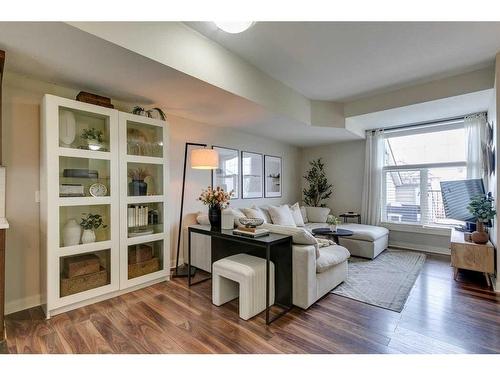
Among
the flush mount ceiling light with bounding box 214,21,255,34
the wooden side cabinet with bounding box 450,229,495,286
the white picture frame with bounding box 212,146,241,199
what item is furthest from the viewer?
the white picture frame with bounding box 212,146,241,199

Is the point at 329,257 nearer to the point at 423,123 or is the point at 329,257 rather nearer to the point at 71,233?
the point at 71,233

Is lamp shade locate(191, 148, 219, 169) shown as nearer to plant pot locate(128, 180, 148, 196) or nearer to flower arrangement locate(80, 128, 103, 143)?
plant pot locate(128, 180, 148, 196)

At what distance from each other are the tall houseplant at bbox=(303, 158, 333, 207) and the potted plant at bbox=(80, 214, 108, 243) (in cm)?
447

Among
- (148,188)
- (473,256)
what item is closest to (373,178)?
(473,256)

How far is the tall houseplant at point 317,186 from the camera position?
221 inches

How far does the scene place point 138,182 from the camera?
2836mm

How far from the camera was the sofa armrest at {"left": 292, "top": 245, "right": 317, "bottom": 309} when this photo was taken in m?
2.20

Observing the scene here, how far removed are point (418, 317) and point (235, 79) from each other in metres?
2.91

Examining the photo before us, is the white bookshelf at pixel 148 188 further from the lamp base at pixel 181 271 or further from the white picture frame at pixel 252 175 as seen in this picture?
the white picture frame at pixel 252 175

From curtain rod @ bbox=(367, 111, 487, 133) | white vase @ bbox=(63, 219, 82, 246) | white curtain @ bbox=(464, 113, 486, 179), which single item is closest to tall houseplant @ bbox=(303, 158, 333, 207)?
curtain rod @ bbox=(367, 111, 487, 133)

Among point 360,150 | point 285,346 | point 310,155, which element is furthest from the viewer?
point 310,155

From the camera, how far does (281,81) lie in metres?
3.19
